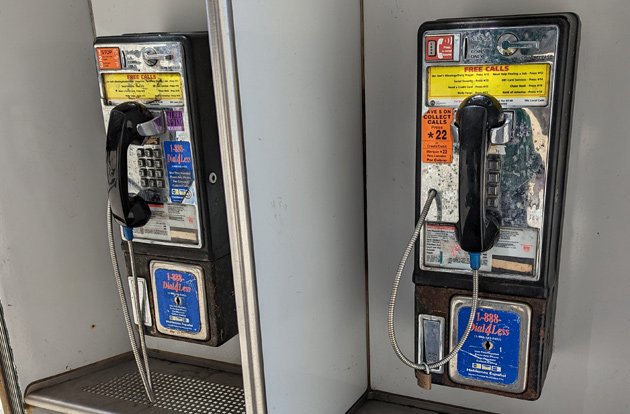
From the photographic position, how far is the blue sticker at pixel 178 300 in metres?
1.25

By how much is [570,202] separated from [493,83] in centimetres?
34

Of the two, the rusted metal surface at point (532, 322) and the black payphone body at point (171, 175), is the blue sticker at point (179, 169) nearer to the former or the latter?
the black payphone body at point (171, 175)

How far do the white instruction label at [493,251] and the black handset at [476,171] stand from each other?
3cm

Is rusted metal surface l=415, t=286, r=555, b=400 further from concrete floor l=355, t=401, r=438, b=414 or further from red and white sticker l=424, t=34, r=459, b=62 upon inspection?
red and white sticker l=424, t=34, r=459, b=62

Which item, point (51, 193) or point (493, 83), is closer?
point (493, 83)

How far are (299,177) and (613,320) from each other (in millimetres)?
674

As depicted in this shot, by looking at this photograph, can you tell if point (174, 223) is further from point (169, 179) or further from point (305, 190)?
point (305, 190)

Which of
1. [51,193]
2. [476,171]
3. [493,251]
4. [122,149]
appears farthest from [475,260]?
[51,193]

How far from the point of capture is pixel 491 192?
978mm

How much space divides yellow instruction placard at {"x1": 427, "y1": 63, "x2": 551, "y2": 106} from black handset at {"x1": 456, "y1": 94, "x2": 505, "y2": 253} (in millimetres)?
22

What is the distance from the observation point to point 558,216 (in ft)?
3.38

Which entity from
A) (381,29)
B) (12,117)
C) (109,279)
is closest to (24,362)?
(109,279)

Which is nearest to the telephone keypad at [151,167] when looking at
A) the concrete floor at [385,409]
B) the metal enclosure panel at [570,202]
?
the metal enclosure panel at [570,202]

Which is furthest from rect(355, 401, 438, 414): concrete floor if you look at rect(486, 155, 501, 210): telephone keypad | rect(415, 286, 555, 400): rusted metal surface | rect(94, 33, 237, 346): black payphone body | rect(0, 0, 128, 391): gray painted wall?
rect(0, 0, 128, 391): gray painted wall
